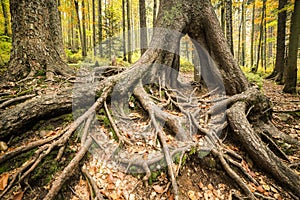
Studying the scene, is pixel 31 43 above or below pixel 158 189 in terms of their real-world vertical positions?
above

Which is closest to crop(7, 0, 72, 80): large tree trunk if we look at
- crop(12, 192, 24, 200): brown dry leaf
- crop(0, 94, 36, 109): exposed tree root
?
crop(0, 94, 36, 109): exposed tree root

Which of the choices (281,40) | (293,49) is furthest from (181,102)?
(281,40)

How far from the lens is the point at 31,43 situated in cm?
409

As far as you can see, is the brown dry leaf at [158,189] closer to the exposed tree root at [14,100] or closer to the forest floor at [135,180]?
the forest floor at [135,180]

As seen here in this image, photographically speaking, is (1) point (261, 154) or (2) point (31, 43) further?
(2) point (31, 43)

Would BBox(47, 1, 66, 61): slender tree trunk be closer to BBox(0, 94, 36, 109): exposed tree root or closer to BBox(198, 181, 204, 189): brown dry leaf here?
BBox(0, 94, 36, 109): exposed tree root

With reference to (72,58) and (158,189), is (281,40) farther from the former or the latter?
(72,58)

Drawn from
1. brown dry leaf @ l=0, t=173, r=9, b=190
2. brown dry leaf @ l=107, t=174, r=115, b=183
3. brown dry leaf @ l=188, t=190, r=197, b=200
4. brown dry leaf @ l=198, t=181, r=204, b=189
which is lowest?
brown dry leaf @ l=188, t=190, r=197, b=200

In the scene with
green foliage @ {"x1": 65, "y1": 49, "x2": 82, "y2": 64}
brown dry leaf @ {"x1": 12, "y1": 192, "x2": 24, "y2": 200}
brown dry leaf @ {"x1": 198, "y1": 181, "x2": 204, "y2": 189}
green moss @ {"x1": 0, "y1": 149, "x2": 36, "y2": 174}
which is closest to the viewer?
brown dry leaf @ {"x1": 12, "y1": 192, "x2": 24, "y2": 200}

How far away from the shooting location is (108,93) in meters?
3.17

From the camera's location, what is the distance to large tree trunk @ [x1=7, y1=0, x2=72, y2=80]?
3982mm

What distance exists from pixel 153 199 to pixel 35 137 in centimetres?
189

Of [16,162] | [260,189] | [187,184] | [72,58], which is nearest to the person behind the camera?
[16,162]

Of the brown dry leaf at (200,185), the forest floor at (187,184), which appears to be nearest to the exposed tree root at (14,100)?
the forest floor at (187,184)
